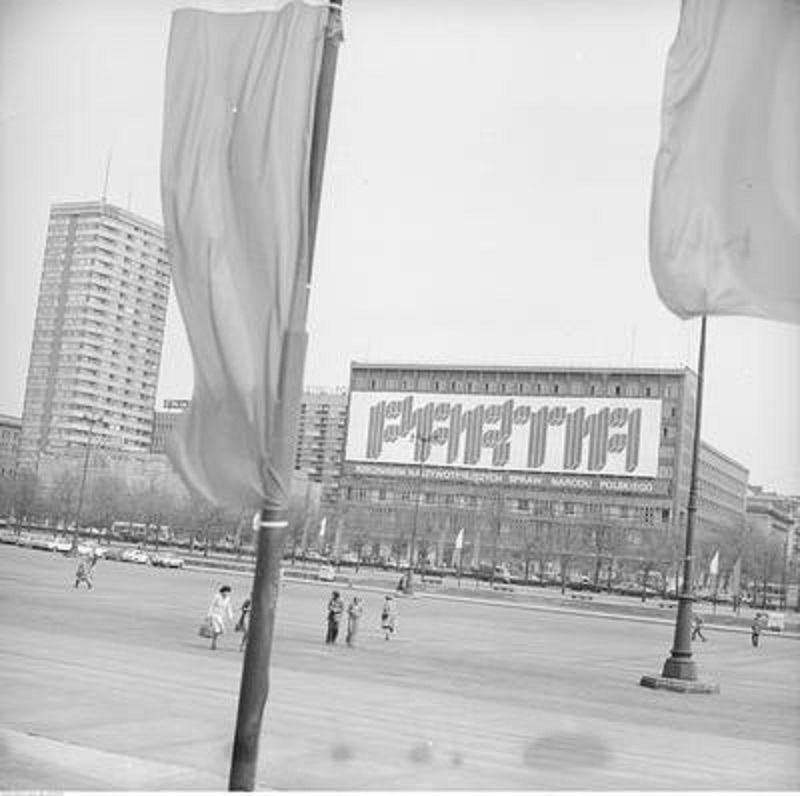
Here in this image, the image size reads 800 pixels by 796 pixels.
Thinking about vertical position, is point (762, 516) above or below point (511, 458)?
below

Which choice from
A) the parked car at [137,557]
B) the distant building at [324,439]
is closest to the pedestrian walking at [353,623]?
the parked car at [137,557]

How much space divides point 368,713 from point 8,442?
31.9 m

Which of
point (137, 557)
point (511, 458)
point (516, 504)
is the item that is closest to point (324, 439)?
point (511, 458)

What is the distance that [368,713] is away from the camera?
488 inches

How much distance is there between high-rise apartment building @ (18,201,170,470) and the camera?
51.5 feet

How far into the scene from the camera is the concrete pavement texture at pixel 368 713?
890cm

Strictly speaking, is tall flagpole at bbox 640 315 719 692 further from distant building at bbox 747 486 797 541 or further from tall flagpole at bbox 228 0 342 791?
distant building at bbox 747 486 797 541

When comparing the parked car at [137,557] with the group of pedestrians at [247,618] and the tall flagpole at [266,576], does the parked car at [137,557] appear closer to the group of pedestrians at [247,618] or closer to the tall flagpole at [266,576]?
the group of pedestrians at [247,618]

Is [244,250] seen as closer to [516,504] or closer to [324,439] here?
[516,504]

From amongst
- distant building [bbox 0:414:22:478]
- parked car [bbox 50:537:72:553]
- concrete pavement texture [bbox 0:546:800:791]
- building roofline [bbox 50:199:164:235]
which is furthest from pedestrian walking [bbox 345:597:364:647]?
parked car [bbox 50:537:72:553]

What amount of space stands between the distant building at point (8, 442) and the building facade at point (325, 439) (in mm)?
49616

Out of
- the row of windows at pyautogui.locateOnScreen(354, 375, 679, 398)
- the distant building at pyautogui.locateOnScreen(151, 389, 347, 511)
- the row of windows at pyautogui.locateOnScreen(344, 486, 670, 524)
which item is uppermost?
the row of windows at pyautogui.locateOnScreen(354, 375, 679, 398)

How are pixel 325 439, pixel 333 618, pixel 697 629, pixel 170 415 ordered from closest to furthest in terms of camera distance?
pixel 170 415 → pixel 333 618 → pixel 697 629 → pixel 325 439

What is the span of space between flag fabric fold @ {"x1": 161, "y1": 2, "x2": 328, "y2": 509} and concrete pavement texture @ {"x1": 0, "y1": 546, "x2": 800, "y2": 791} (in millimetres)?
3081
